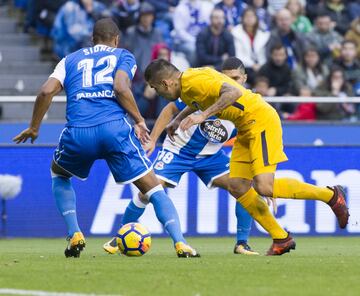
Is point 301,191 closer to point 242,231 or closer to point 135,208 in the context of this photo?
point 242,231

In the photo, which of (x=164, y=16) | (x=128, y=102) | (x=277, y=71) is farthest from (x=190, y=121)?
(x=164, y=16)

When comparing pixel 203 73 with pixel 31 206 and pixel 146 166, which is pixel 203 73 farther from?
pixel 31 206

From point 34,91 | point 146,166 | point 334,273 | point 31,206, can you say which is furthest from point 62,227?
point 334,273

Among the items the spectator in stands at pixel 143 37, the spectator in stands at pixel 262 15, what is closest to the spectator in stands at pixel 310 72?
the spectator in stands at pixel 262 15

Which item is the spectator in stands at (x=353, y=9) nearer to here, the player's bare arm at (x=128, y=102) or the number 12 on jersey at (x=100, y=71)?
the number 12 on jersey at (x=100, y=71)

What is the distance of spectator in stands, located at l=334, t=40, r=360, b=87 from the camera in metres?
18.0

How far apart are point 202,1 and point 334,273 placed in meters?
11.0

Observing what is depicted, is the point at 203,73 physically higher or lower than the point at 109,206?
higher

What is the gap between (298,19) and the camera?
19594mm

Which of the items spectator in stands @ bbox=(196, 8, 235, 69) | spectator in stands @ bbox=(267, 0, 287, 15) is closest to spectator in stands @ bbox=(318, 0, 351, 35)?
spectator in stands @ bbox=(267, 0, 287, 15)

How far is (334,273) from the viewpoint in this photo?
27.7ft

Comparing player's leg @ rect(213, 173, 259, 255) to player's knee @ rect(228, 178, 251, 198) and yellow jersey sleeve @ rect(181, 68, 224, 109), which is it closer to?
player's knee @ rect(228, 178, 251, 198)

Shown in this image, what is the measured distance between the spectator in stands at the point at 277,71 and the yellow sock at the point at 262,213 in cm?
705

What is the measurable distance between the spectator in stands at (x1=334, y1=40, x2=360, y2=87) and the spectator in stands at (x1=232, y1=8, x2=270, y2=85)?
4.26ft
